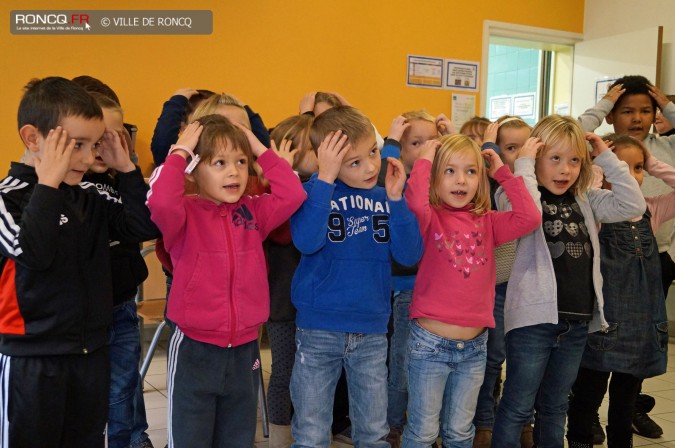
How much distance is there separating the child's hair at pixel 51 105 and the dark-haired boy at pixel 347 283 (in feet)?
2.10

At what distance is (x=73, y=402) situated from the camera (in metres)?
1.64

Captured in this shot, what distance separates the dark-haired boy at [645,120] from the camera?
10.1 ft

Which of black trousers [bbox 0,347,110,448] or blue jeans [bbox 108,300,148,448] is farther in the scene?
blue jeans [bbox 108,300,148,448]

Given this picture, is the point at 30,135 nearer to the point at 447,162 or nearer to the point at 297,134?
the point at 297,134

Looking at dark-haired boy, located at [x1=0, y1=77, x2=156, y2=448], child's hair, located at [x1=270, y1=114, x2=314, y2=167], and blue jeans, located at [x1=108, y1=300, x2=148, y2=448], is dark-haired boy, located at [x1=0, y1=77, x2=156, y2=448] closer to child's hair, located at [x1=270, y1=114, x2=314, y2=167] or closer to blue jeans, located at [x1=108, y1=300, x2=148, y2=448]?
blue jeans, located at [x1=108, y1=300, x2=148, y2=448]

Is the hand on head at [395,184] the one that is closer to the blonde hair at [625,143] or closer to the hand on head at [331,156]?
the hand on head at [331,156]

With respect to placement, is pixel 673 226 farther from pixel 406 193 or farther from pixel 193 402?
pixel 193 402

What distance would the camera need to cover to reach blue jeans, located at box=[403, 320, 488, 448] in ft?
6.50

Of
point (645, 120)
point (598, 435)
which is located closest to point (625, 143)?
point (645, 120)

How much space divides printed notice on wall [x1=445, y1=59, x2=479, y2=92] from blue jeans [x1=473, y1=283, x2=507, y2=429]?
10.6ft

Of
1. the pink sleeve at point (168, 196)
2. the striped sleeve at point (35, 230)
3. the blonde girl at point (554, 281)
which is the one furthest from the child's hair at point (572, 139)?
the striped sleeve at point (35, 230)

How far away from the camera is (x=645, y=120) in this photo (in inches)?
125

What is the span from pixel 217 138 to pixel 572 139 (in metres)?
1.23

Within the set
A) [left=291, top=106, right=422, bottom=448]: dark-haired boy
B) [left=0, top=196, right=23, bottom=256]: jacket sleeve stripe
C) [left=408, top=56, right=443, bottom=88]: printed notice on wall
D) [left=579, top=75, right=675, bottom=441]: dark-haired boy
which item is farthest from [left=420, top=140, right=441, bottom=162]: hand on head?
[left=408, top=56, right=443, bottom=88]: printed notice on wall
